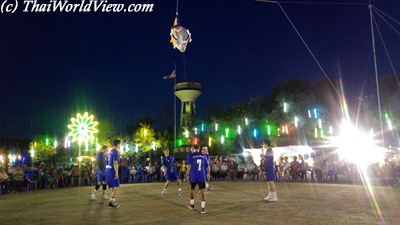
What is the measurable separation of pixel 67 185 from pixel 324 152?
22.3m

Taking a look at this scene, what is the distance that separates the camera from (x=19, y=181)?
69.4ft

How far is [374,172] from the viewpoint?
22234mm

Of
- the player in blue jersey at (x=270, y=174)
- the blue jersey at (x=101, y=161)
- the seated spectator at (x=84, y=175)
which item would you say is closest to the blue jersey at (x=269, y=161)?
the player in blue jersey at (x=270, y=174)

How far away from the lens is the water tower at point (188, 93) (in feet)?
209

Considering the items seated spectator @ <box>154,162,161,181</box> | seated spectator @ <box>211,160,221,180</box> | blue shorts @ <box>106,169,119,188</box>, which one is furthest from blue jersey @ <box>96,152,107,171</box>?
seated spectator @ <box>154,162,161,181</box>

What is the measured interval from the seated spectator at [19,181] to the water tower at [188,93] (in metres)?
42.1

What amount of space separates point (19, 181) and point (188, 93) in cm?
4451

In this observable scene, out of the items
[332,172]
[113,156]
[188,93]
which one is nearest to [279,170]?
[332,172]

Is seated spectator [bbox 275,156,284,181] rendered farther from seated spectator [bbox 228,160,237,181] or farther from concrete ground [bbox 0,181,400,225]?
concrete ground [bbox 0,181,400,225]

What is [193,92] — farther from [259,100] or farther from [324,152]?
[324,152]

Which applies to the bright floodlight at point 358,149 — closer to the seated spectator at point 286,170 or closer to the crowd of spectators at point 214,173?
the crowd of spectators at point 214,173

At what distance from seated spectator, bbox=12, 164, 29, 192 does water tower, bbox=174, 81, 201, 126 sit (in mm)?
42125

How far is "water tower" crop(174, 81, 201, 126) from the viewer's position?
6384 cm

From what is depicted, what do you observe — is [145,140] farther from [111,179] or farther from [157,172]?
[111,179]
